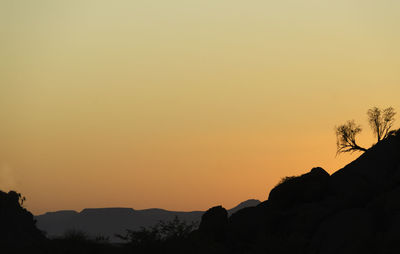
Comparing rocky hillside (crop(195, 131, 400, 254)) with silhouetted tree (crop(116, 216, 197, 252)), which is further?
silhouetted tree (crop(116, 216, 197, 252))

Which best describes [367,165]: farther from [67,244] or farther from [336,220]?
[67,244]

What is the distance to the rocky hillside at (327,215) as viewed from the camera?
51.9m

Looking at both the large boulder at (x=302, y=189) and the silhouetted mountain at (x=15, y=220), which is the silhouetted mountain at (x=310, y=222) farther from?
the silhouetted mountain at (x=15, y=220)

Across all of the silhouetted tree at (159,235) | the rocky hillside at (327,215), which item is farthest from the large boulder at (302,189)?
the silhouetted tree at (159,235)

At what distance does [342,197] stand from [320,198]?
2.34 metres

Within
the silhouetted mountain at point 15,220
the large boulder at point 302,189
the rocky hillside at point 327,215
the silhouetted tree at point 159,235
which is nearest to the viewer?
the rocky hillside at point 327,215

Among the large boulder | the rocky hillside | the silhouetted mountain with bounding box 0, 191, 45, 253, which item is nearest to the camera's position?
the rocky hillside

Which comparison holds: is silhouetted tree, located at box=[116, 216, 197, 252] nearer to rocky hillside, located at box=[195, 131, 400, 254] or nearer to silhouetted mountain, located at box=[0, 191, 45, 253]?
rocky hillside, located at box=[195, 131, 400, 254]

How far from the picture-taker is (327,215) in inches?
2313

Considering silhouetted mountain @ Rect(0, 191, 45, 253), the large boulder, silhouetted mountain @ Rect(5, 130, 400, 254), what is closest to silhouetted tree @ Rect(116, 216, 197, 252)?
silhouetted mountain @ Rect(5, 130, 400, 254)

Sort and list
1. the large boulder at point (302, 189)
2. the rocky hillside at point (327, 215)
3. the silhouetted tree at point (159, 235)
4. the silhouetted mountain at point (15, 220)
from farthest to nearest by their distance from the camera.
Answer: the silhouetted mountain at point (15, 220)
the large boulder at point (302, 189)
the silhouetted tree at point (159, 235)
the rocky hillside at point (327, 215)

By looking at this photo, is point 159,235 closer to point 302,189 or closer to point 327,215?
point 327,215

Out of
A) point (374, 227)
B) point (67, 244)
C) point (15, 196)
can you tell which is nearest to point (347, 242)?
point (374, 227)

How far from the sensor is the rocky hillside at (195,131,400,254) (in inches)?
2042
